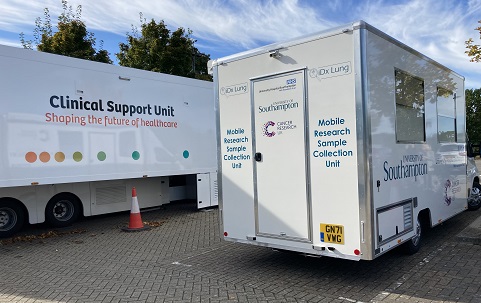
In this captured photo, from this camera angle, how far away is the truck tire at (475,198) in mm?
8767

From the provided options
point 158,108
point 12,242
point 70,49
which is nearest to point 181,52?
point 70,49

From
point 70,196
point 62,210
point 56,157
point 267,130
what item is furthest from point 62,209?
point 267,130

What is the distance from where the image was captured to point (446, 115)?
6.57 m

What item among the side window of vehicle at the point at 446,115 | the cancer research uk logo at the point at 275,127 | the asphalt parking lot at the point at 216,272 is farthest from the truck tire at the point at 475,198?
the cancer research uk logo at the point at 275,127

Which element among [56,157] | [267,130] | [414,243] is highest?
[267,130]

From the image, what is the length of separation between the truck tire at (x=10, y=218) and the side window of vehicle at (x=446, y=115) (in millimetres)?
7956

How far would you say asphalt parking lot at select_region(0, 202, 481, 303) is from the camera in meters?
4.46

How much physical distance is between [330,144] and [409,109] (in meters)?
1.53

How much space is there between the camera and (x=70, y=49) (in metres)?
15.8

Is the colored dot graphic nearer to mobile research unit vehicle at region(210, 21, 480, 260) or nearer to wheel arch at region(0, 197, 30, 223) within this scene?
wheel arch at region(0, 197, 30, 223)

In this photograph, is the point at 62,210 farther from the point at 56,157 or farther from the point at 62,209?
the point at 56,157

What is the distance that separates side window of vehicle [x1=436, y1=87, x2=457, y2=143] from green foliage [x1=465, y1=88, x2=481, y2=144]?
45.1 metres

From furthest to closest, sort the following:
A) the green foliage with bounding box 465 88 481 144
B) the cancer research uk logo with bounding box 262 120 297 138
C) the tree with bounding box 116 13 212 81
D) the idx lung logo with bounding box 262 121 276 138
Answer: the green foliage with bounding box 465 88 481 144 → the tree with bounding box 116 13 212 81 → the idx lung logo with bounding box 262 121 276 138 → the cancer research uk logo with bounding box 262 120 297 138

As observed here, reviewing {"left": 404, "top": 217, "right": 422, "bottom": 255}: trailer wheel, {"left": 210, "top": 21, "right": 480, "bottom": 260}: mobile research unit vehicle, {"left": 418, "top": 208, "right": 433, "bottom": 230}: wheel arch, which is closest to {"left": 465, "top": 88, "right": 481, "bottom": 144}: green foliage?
{"left": 418, "top": 208, "right": 433, "bottom": 230}: wheel arch
